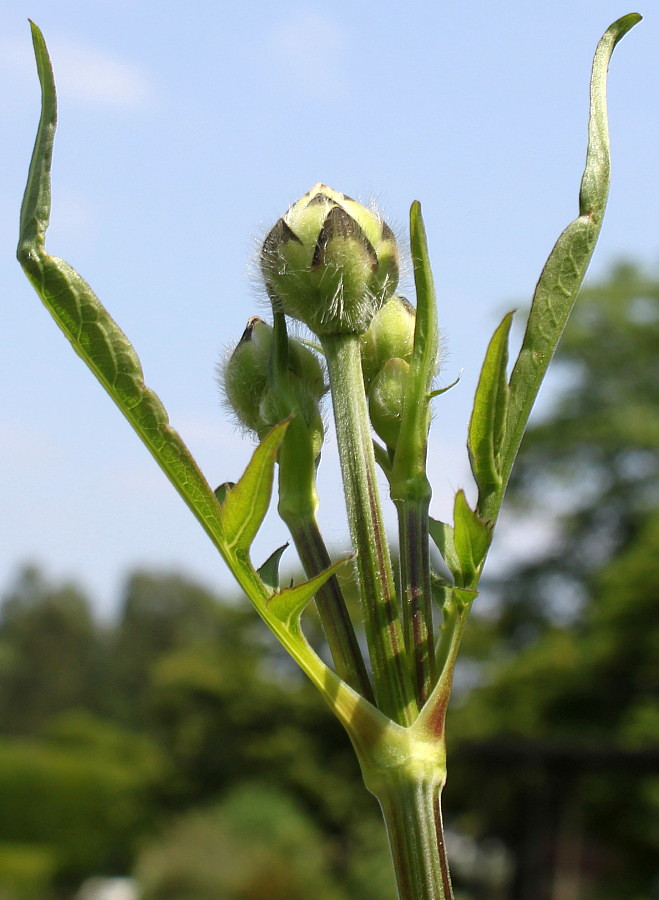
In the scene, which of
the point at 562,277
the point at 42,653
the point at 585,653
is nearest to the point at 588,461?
the point at 585,653

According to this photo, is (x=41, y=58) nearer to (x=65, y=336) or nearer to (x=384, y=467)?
(x=65, y=336)

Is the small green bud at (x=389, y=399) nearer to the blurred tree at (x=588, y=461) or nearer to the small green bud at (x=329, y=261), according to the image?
the small green bud at (x=329, y=261)

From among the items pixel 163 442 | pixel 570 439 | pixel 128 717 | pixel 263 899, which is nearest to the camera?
pixel 163 442

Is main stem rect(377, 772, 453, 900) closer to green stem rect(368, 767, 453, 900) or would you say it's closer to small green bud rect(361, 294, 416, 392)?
green stem rect(368, 767, 453, 900)

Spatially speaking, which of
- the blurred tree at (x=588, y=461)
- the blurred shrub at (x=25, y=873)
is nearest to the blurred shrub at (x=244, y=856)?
the blurred shrub at (x=25, y=873)

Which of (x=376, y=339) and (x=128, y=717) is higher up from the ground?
(x=128, y=717)

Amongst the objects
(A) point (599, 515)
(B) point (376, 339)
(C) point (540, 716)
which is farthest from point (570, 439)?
(B) point (376, 339)
